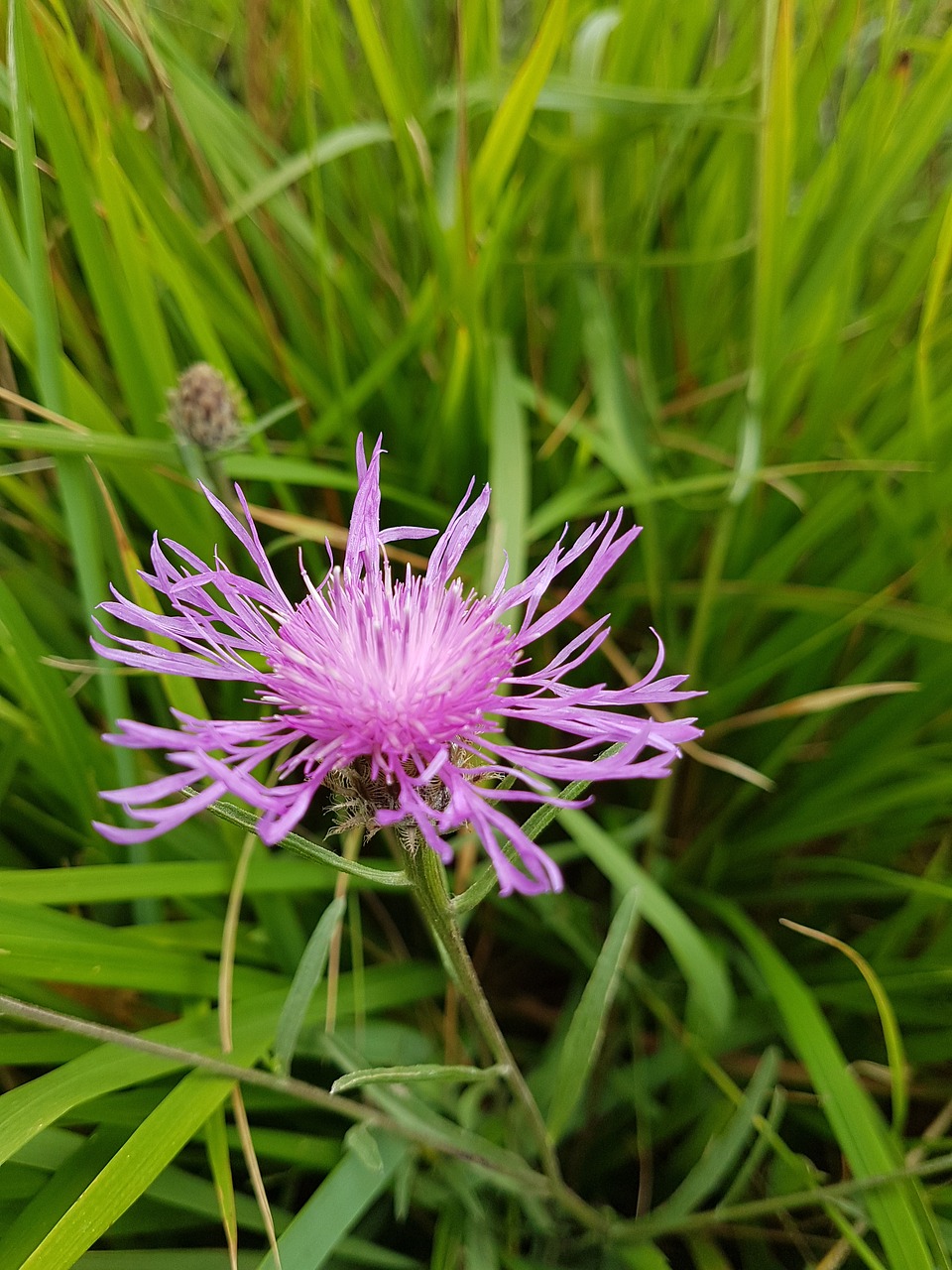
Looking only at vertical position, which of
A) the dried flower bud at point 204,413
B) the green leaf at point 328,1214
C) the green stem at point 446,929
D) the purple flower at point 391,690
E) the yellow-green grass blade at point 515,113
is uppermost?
the yellow-green grass blade at point 515,113

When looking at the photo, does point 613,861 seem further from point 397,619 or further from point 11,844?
point 11,844

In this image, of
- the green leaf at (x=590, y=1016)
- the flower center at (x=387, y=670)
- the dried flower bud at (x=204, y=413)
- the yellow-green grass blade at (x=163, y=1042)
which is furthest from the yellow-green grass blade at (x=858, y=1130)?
the dried flower bud at (x=204, y=413)

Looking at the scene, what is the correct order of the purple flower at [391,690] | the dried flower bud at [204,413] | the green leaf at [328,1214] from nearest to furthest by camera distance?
the purple flower at [391,690]
the green leaf at [328,1214]
the dried flower bud at [204,413]

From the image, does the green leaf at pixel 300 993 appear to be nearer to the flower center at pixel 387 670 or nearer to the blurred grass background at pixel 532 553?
the blurred grass background at pixel 532 553

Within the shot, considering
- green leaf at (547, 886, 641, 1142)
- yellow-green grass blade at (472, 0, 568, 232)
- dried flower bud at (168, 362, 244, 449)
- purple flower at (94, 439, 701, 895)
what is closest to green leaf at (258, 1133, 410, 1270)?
green leaf at (547, 886, 641, 1142)

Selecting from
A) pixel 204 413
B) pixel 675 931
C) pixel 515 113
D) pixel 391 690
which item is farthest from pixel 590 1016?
pixel 515 113

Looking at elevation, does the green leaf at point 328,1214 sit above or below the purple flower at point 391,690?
below

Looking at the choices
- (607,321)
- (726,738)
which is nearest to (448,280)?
(607,321)
